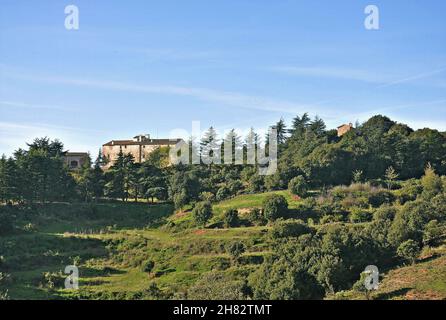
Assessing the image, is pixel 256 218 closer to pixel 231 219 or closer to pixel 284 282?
pixel 231 219

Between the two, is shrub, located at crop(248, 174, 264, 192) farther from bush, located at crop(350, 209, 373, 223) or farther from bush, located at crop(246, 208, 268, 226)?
bush, located at crop(350, 209, 373, 223)

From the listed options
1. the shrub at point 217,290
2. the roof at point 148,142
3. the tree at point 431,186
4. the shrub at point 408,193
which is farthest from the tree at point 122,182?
the tree at point 431,186

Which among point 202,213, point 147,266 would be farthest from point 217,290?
point 202,213

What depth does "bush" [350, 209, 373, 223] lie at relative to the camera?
39.8m

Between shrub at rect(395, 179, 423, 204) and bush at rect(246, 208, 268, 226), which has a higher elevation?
shrub at rect(395, 179, 423, 204)

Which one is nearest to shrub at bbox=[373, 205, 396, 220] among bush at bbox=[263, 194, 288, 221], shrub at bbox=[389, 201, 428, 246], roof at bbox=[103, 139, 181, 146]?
shrub at bbox=[389, 201, 428, 246]

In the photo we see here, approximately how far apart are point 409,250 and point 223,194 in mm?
23292

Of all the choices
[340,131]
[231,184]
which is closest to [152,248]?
[231,184]

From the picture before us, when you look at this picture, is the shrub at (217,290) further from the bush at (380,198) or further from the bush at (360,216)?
the bush at (380,198)

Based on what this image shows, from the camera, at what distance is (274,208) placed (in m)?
40.8

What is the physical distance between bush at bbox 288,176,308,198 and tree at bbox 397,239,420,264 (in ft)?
49.5
